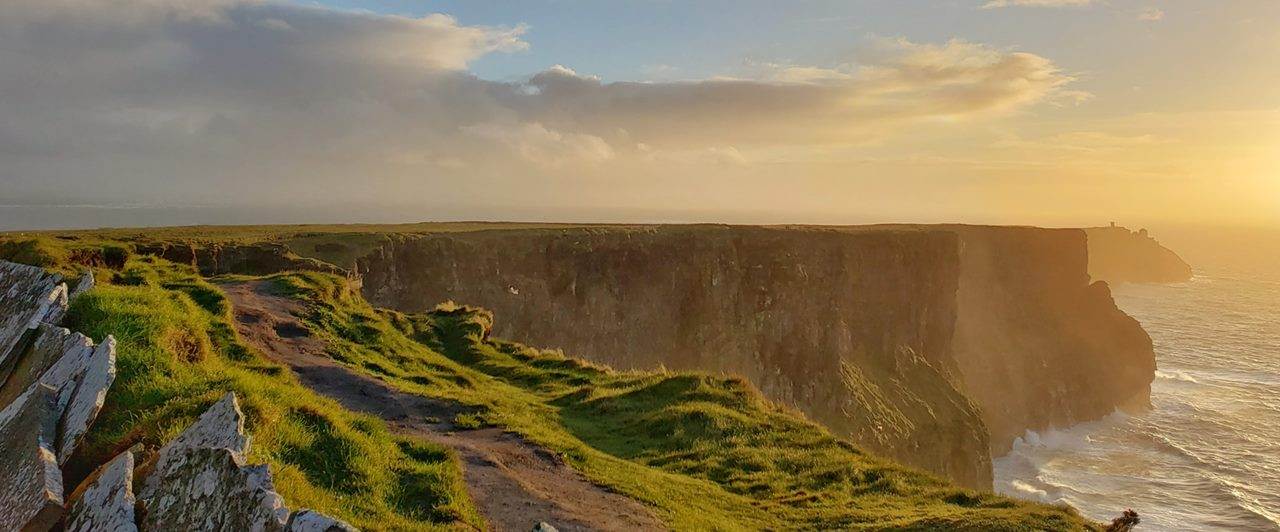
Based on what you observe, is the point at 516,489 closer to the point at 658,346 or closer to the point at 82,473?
the point at 82,473

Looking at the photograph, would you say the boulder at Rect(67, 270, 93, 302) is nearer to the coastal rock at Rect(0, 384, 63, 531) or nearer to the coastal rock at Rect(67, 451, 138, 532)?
the coastal rock at Rect(0, 384, 63, 531)

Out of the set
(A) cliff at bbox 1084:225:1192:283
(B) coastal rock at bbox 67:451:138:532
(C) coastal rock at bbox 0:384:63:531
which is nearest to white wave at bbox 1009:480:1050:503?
(B) coastal rock at bbox 67:451:138:532

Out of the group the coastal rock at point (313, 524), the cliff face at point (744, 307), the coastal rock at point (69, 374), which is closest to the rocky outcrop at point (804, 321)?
the cliff face at point (744, 307)

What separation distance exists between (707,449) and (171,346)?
29.7ft

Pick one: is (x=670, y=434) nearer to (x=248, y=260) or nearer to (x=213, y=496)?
(x=213, y=496)

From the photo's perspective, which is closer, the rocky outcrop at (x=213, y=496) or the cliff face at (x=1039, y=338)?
the rocky outcrop at (x=213, y=496)

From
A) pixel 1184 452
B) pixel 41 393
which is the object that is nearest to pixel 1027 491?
pixel 1184 452

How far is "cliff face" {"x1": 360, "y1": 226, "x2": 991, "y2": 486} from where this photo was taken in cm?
4328

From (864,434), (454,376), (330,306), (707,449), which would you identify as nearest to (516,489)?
(707,449)

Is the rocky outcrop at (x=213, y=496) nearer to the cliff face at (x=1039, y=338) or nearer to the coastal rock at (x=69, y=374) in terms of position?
the coastal rock at (x=69, y=374)

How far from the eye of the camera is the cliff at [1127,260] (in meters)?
178

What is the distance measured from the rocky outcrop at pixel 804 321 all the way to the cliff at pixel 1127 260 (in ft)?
392

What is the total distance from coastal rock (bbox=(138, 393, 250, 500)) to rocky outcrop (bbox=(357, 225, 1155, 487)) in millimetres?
31364

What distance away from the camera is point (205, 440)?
6066 millimetres
